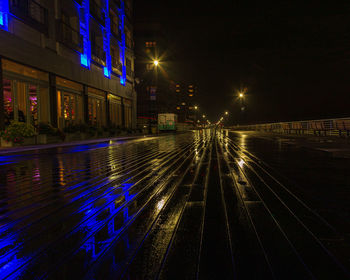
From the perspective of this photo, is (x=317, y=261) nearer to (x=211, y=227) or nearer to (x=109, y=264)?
(x=211, y=227)

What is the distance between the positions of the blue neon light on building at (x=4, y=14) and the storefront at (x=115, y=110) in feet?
59.1

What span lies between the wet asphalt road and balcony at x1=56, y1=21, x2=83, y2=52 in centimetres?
2117

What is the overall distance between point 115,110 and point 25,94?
1852 cm

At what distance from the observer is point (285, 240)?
3053 mm

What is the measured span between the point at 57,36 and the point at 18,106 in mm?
8006

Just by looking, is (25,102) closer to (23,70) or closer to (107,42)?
(23,70)

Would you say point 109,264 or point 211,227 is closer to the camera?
point 109,264

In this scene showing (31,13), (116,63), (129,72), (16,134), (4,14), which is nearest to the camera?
(16,134)

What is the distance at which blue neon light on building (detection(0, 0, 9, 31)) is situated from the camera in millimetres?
17453

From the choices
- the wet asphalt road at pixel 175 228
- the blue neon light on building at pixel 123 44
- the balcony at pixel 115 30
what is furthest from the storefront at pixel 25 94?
the blue neon light on building at pixel 123 44

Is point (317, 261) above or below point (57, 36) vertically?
below

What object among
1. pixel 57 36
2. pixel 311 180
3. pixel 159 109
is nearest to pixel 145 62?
pixel 159 109

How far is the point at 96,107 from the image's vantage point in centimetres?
3200

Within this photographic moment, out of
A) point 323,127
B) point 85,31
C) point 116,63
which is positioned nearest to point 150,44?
point 116,63
